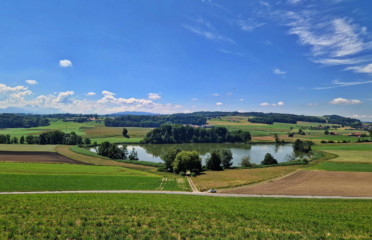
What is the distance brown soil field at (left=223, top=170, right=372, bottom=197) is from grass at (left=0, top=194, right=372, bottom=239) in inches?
544

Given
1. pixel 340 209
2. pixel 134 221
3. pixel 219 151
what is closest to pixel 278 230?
pixel 134 221

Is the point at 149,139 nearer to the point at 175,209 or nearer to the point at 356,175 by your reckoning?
the point at 356,175

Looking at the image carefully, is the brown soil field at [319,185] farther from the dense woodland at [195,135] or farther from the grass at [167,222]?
the dense woodland at [195,135]

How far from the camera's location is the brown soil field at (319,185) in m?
32.5

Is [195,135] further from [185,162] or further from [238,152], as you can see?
[185,162]

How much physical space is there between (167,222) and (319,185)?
113 ft

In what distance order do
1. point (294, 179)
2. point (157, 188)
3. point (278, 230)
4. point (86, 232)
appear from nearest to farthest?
point (86, 232)
point (278, 230)
point (157, 188)
point (294, 179)

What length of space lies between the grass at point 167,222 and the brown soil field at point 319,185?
45.3 ft

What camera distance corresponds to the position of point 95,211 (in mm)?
16203

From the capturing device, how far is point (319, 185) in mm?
37375

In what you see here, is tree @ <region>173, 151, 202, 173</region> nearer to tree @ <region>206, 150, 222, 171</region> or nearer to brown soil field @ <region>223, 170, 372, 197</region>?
tree @ <region>206, 150, 222, 171</region>

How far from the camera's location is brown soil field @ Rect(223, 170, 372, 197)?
3247 centimetres

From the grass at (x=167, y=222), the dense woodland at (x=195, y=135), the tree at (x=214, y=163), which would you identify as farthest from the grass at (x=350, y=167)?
the dense woodland at (x=195, y=135)

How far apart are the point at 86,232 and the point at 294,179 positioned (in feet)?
140
